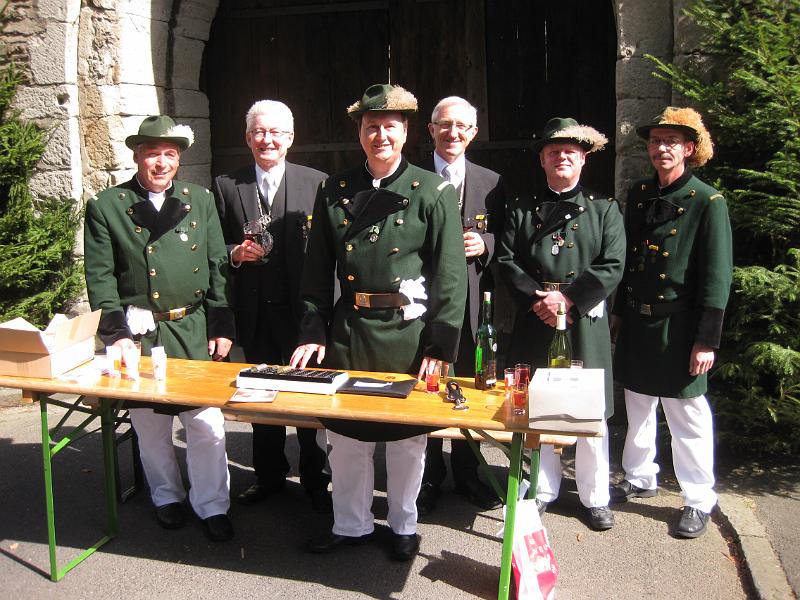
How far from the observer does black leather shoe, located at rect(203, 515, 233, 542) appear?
4.00m

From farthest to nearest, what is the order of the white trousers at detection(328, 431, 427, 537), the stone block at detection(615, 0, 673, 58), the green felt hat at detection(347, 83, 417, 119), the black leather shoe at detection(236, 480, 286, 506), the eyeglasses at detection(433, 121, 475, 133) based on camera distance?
the stone block at detection(615, 0, 673, 58)
the black leather shoe at detection(236, 480, 286, 506)
the eyeglasses at detection(433, 121, 475, 133)
the white trousers at detection(328, 431, 427, 537)
the green felt hat at detection(347, 83, 417, 119)

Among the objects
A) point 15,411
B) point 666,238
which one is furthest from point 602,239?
point 15,411

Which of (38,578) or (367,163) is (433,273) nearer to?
(367,163)

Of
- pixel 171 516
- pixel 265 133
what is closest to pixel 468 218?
pixel 265 133

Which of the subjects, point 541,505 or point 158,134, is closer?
point 158,134

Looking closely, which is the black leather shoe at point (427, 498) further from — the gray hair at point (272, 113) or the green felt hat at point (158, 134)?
the green felt hat at point (158, 134)

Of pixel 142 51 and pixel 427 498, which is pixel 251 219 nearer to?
pixel 427 498

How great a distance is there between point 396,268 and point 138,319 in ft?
4.39

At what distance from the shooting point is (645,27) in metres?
5.07

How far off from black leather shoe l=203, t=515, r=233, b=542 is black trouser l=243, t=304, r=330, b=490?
18.1 inches

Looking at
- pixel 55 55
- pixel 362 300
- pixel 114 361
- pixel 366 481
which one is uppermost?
pixel 55 55

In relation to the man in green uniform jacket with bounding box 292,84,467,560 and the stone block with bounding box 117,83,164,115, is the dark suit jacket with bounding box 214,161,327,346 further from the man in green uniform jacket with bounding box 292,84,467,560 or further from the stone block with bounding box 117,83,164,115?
the stone block with bounding box 117,83,164,115

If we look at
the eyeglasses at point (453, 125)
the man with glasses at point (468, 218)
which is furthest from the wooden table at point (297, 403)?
the eyeglasses at point (453, 125)

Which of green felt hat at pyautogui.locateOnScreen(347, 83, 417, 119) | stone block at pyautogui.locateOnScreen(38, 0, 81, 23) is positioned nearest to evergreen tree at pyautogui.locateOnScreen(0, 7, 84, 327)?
stone block at pyautogui.locateOnScreen(38, 0, 81, 23)
